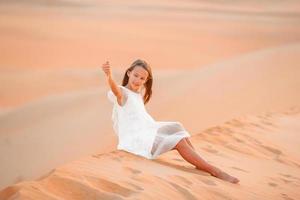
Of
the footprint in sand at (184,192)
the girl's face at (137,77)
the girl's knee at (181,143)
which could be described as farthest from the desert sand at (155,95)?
the girl's face at (137,77)

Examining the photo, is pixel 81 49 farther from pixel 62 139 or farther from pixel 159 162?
pixel 159 162

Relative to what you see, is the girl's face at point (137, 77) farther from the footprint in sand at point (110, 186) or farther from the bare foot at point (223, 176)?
the footprint in sand at point (110, 186)

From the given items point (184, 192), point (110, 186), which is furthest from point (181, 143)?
point (110, 186)

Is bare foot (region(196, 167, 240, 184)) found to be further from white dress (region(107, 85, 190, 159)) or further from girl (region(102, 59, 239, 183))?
white dress (region(107, 85, 190, 159))

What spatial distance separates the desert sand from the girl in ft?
0.34

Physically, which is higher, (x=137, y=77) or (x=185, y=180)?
(x=137, y=77)

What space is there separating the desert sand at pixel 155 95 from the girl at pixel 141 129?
0.34 feet

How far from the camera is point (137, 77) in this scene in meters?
5.03

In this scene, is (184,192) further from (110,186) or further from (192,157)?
(192,157)

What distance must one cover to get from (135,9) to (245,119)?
8806 millimetres

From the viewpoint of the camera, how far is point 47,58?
13047 mm

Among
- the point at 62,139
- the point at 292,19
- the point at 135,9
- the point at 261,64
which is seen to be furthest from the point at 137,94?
the point at 292,19

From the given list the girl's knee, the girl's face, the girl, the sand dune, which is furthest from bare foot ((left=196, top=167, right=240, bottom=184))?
the sand dune

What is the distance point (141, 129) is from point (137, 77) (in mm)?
447
